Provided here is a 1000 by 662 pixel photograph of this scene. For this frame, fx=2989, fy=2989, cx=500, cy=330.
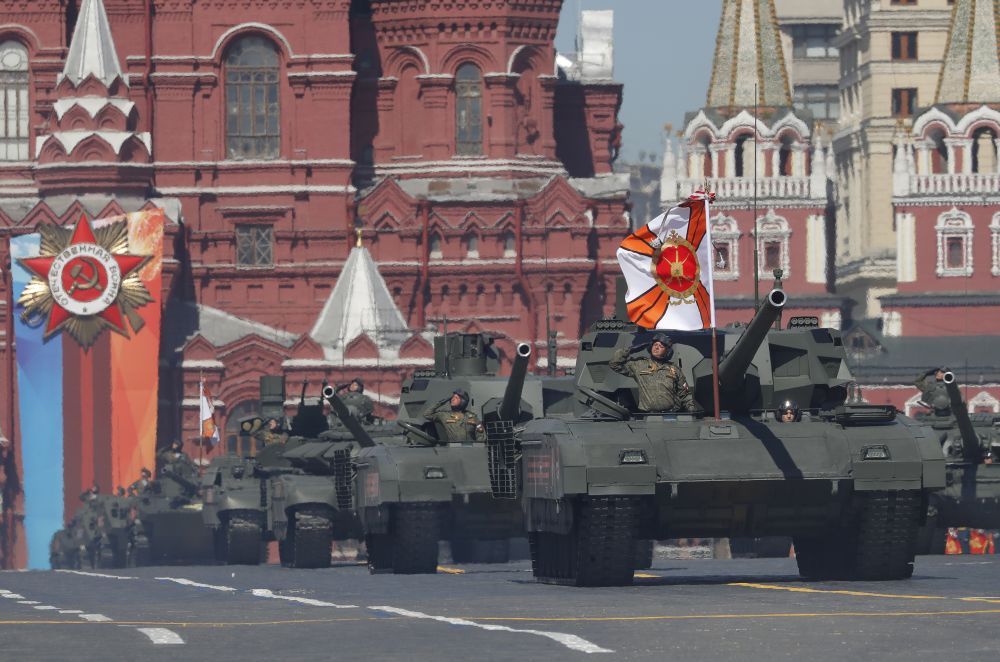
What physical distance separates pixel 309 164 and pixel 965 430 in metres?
57.5

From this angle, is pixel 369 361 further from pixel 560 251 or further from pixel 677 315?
pixel 677 315

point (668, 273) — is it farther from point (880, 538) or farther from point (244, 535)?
point (244, 535)

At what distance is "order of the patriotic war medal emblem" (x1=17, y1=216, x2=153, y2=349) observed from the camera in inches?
3442

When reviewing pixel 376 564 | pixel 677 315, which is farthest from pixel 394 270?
pixel 677 315

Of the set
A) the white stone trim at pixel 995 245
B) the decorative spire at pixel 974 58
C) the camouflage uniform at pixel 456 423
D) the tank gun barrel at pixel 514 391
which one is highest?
the decorative spire at pixel 974 58

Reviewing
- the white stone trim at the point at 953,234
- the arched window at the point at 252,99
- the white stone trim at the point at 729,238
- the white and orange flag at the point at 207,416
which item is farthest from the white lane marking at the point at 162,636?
the white stone trim at the point at 953,234

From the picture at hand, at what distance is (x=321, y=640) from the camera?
62.0ft

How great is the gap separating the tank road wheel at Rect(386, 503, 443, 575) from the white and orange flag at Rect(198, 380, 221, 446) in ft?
173

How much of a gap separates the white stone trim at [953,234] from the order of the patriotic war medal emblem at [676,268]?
8403 cm

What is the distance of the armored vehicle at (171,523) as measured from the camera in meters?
55.8

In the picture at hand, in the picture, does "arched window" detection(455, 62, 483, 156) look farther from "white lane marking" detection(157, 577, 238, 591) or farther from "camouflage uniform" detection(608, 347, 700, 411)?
"camouflage uniform" detection(608, 347, 700, 411)

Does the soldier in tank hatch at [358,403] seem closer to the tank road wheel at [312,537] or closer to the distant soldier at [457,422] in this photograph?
the tank road wheel at [312,537]

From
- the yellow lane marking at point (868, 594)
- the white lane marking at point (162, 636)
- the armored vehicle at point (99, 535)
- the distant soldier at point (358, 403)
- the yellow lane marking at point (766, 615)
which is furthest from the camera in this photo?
the armored vehicle at point (99, 535)

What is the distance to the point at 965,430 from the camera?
3762 cm
